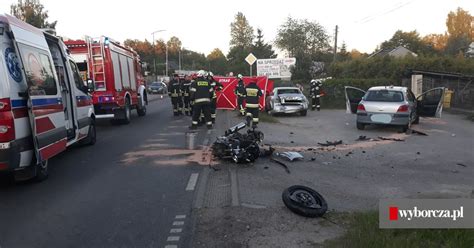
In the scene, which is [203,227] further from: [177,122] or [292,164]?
[177,122]

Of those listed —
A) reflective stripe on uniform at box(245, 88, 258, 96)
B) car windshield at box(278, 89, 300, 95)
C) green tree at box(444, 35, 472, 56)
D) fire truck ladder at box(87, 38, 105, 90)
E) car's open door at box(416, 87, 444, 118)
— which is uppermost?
green tree at box(444, 35, 472, 56)

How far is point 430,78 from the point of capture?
24.8 meters

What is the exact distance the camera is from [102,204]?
6.00 meters

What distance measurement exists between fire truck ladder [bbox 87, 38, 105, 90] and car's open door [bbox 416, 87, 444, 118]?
417 inches

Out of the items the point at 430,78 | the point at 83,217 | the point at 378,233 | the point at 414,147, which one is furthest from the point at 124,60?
the point at 430,78

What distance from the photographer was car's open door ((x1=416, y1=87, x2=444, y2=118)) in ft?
48.6

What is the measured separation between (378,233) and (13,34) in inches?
227

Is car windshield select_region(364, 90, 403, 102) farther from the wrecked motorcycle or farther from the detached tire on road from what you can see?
the detached tire on road

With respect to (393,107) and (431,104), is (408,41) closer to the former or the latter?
(431,104)

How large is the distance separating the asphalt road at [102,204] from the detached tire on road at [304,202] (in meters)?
1.27

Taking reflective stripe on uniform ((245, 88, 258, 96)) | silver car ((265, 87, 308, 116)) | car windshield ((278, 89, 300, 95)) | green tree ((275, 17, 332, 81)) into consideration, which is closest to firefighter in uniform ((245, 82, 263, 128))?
reflective stripe on uniform ((245, 88, 258, 96))

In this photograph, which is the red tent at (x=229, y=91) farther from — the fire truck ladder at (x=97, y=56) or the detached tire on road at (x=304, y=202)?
the detached tire on road at (x=304, y=202)

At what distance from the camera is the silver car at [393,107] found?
13.7 metres

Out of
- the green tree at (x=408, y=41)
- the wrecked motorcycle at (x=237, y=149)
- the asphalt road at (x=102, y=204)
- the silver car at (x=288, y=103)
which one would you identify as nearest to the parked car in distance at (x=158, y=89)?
the silver car at (x=288, y=103)
